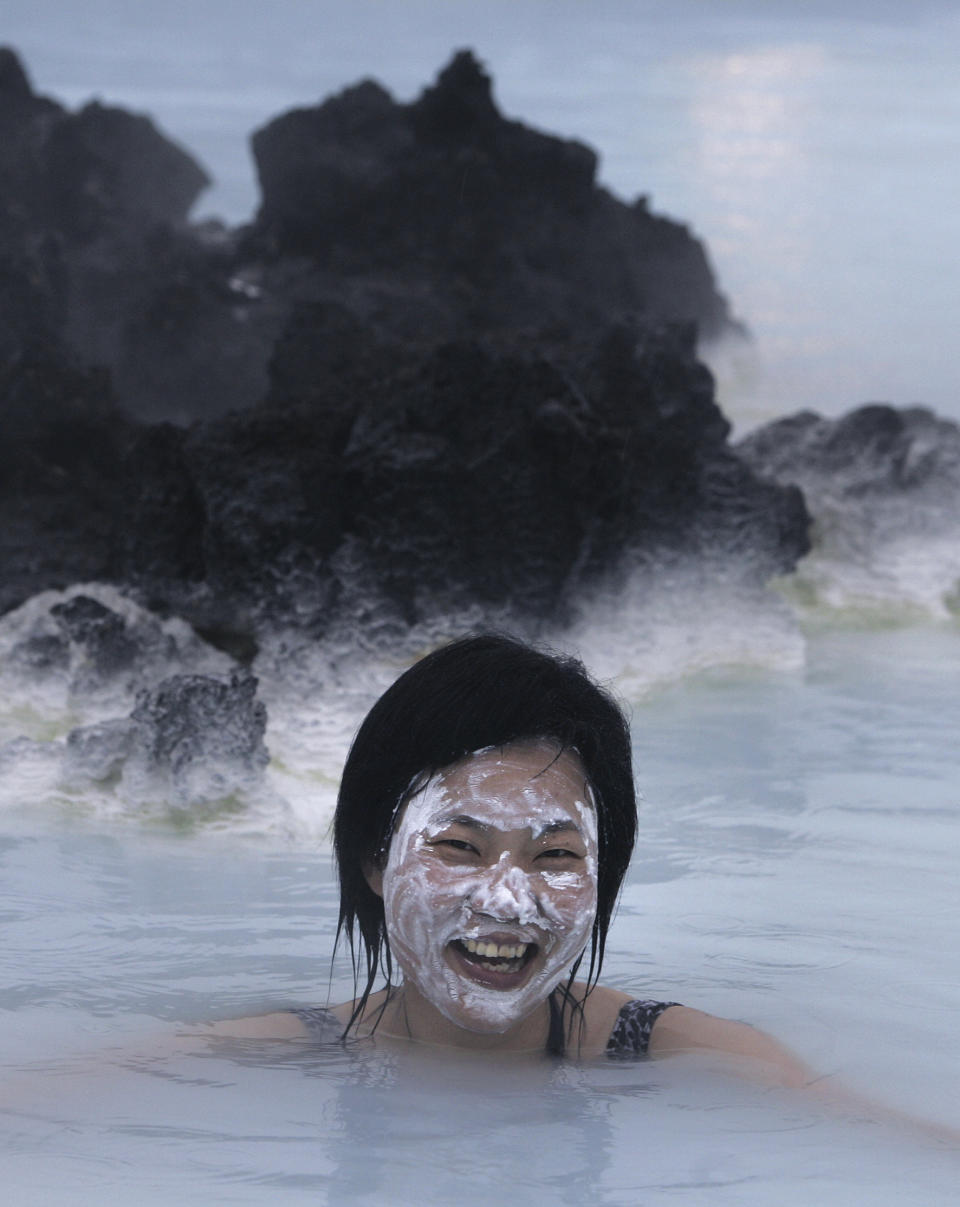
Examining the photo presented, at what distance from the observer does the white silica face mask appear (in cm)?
274

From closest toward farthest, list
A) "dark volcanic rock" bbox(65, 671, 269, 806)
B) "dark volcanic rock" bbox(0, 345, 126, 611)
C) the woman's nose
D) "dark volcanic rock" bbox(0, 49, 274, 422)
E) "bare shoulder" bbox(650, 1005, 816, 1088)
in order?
1. the woman's nose
2. "bare shoulder" bbox(650, 1005, 816, 1088)
3. "dark volcanic rock" bbox(65, 671, 269, 806)
4. "dark volcanic rock" bbox(0, 345, 126, 611)
5. "dark volcanic rock" bbox(0, 49, 274, 422)

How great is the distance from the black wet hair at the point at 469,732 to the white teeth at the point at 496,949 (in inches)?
6.9

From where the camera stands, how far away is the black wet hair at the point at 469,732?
2.81 meters

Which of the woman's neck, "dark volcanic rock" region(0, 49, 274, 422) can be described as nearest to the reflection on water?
the woman's neck

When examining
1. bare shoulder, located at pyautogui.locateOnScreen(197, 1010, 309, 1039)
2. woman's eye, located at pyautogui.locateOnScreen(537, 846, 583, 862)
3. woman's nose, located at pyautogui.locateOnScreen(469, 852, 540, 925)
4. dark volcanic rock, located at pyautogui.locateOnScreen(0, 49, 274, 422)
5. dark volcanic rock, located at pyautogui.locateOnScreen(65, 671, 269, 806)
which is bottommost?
bare shoulder, located at pyautogui.locateOnScreen(197, 1010, 309, 1039)

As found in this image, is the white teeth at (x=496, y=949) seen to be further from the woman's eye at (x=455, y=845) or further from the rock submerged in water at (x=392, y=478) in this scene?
the rock submerged in water at (x=392, y=478)

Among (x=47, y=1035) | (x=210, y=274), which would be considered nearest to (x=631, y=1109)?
(x=47, y=1035)

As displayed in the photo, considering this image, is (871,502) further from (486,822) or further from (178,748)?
(486,822)

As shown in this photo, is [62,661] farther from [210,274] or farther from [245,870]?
[210,274]

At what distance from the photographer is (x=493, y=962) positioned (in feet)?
9.19

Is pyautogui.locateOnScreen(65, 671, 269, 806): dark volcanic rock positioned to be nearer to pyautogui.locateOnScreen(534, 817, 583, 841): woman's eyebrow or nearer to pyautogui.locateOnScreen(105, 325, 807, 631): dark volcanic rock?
pyautogui.locateOnScreen(105, 325, 807, 631): dark volcanic rock

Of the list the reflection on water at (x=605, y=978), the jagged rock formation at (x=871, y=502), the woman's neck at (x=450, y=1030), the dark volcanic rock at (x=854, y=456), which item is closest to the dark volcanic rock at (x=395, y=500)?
the reflection on water at (x=605, y=978)

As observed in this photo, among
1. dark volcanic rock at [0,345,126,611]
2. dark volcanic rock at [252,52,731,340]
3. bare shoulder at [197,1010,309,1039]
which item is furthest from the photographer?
dark volcanic rock at [252,52,731,340]

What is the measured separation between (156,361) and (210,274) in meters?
0.74
